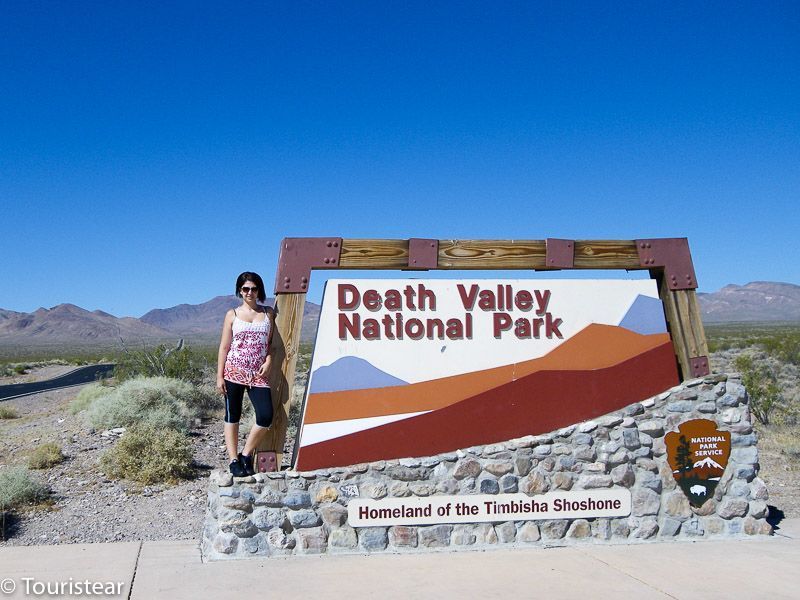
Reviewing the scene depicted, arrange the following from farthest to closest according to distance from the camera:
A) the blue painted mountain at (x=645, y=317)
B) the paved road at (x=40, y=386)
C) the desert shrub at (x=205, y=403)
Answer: the paved road at (x=40, y=386)
the desert shrub at (x=205, y=403)
the blue painted mountain at (x=645, y=317)

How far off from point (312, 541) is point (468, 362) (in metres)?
2.06

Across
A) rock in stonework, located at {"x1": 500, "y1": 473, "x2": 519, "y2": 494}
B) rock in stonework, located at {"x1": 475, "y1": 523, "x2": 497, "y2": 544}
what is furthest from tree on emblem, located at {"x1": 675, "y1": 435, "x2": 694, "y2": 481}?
rock in stonework, located at {"x1": 475, "y1": 523, "x2": 497, "y2": 544}

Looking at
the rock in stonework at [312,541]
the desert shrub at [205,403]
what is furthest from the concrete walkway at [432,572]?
the desert shrub at [205,403]

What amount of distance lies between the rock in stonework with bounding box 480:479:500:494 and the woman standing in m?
1.93

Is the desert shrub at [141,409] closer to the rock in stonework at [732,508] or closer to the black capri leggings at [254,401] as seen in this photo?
the black capri leggings at [254,401]

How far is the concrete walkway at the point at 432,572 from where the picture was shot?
602 centimetres

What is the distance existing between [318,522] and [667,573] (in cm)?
284

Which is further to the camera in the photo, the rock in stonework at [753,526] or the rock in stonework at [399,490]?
the rock in stonework at [753,526]

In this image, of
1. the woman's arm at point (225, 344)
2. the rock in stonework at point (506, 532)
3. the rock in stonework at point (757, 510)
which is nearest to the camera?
the woman's arm at point (225, 344)

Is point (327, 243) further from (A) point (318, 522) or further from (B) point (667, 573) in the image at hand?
(B) point (667, 573)

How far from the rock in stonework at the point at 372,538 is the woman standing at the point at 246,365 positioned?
1080 millimetres

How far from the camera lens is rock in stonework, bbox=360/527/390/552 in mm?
6953

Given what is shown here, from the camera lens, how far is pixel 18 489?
931 cm

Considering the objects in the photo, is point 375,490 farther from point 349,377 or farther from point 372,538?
point 349,377
